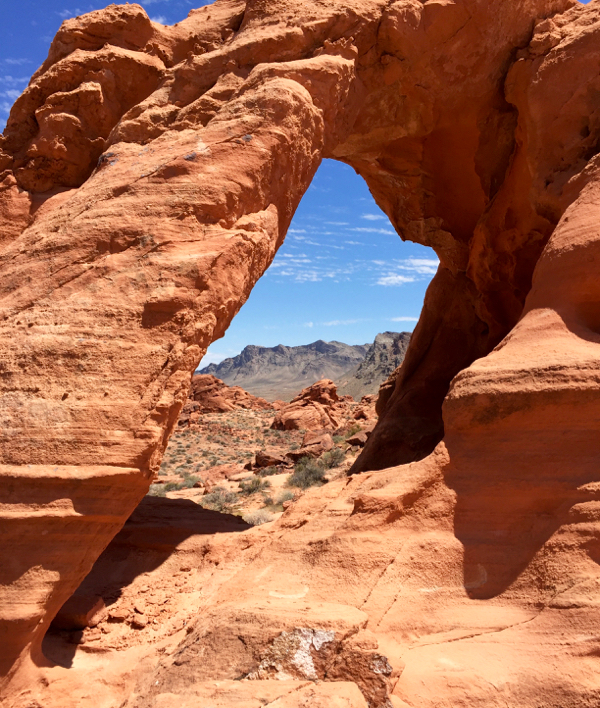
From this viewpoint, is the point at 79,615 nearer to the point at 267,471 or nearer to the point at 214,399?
the point at 267,471

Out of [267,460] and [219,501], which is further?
[267,460]

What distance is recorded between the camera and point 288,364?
381 feet

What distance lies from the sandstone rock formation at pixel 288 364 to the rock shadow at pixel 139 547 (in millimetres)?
84687

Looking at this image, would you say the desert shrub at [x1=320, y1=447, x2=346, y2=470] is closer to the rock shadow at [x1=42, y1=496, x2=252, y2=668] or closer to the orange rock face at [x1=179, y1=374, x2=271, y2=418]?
the rock shadow at [x1=42, y1=496, x2=252, y2=668]

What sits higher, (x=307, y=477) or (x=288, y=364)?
(x=288, y=364)

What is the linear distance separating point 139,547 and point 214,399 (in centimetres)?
2558

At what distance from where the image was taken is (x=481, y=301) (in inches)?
323

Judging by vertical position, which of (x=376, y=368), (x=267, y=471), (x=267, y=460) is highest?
(x=376, y=368)

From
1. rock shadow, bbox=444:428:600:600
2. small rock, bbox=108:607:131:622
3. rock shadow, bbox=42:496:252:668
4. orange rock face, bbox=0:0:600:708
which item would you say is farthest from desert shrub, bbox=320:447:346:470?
rock shadow, bbox=444:428:600:600

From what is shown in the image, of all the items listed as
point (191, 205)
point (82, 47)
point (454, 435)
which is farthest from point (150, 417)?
point (82, 47)

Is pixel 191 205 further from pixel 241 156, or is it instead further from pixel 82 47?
pixel 82 47

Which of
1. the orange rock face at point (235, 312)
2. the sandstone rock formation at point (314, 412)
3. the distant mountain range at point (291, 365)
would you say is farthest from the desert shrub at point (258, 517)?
the distant mountain range at point (291, 365)

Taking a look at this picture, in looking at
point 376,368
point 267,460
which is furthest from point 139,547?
point 376,368

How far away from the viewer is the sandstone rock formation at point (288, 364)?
335ft
